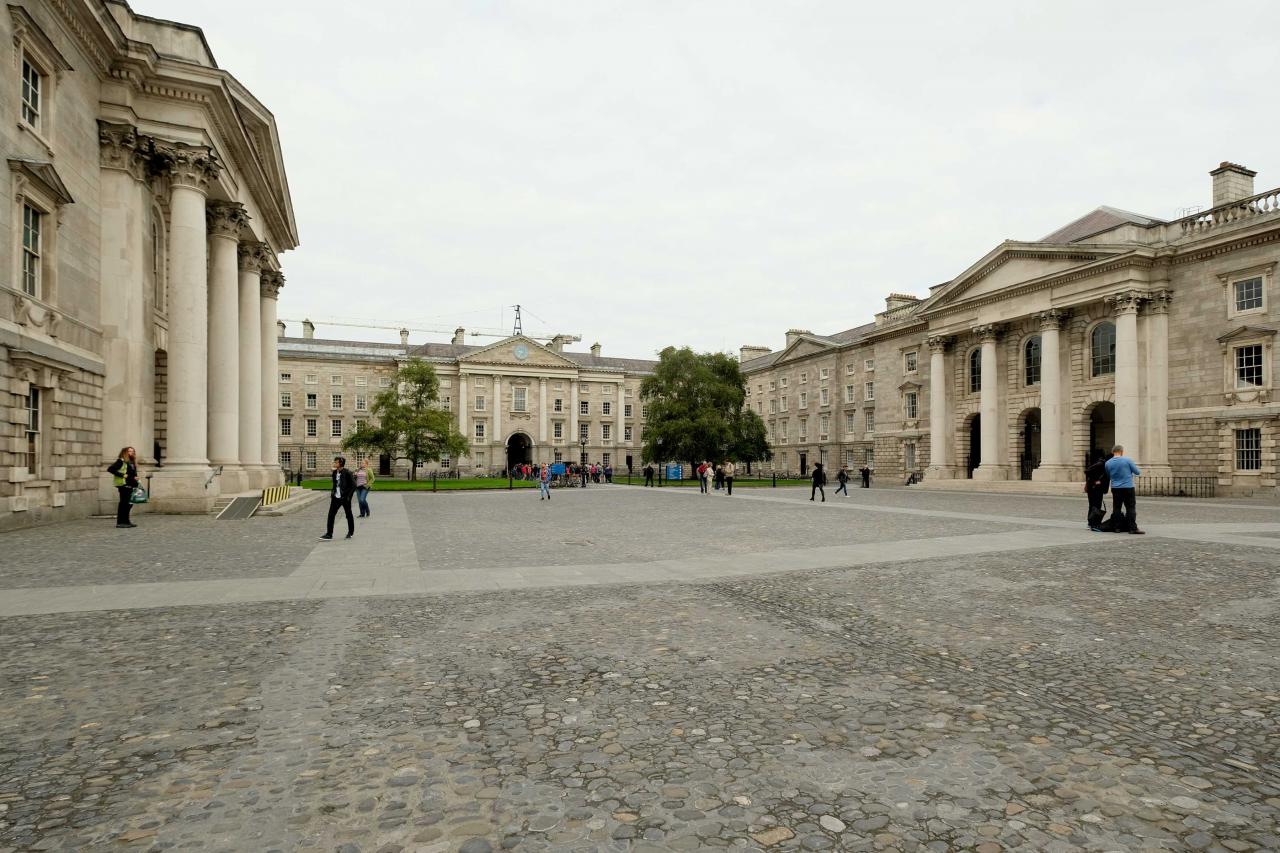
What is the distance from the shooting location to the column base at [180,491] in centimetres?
1848

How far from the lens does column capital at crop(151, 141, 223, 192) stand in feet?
63.4

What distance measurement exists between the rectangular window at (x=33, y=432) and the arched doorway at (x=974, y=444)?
147 feet

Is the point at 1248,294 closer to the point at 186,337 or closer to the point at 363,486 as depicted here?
the point at 363,486

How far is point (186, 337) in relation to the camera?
19.2 m

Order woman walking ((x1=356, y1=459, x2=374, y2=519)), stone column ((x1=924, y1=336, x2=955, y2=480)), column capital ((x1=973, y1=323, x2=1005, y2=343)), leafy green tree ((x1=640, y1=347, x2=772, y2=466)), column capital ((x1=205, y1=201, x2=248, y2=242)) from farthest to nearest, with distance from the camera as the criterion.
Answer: leafy green tree ((x1=640, y1=347, x2=772, y2=466)) < stone column ((x1=924, y1=336, x2=955, y2=480)) < column capital ((x1=973, y1=323, x2=1005, y2=343)) < column capital ((x1=205, y1=201, x2=248, y2=242)) < woman walking ((x1=356, y1=459, x2=374, y2=519))

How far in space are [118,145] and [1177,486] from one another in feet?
135

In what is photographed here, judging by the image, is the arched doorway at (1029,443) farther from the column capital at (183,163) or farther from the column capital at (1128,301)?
the column capital at (183,163)

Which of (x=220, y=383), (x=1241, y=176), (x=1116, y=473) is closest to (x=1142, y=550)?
(x=1116, y=473)

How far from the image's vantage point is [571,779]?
3406mm

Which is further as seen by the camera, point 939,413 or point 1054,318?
point 939,413

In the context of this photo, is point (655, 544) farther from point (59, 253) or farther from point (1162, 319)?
point (1162, 319)

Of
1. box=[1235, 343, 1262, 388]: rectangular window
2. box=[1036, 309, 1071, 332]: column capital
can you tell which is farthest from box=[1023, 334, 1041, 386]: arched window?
box=[1235, 343, 1262, 388]: rectangular window

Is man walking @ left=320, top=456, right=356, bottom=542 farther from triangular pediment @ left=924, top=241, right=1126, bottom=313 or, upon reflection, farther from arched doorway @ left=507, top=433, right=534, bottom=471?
arched doorway @ left=507, top=433, right=534, bottom=471

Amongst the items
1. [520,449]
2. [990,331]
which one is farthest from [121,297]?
[520,449]
